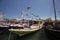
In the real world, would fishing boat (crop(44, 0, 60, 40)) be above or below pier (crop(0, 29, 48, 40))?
above

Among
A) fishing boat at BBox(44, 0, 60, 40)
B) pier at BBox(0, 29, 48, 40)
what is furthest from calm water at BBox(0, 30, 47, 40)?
fishing boat at BBox(44, 0, 60, 40)

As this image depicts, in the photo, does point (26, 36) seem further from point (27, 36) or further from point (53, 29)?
point (53, 29)

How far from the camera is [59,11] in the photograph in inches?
231

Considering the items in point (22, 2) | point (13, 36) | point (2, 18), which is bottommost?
point (13, 36)

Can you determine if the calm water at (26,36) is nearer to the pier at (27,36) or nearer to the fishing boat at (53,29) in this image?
the pier at (27,36)

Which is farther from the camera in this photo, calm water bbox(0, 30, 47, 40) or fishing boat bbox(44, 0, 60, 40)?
calm water bbox(0, 30, 47, 40)

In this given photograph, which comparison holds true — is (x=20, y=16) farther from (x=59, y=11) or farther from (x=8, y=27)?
(x=59, y=11)

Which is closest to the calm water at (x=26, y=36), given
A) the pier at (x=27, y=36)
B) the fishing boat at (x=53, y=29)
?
the pier at (x=27, y=36)

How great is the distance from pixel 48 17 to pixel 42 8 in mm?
352

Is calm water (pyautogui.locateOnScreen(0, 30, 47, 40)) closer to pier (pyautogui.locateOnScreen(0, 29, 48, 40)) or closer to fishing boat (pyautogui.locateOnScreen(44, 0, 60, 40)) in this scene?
pier (pyautogui.locateOnScreen(0, 29, 48, 40))

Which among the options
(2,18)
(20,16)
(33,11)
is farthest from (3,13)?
(33,11)

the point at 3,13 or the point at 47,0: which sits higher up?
the point at 47,0

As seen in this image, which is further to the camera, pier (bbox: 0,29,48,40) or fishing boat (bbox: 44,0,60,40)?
pier (bbox: 0,29,48,40)

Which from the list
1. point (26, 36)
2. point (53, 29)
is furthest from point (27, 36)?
point (53, 29)
